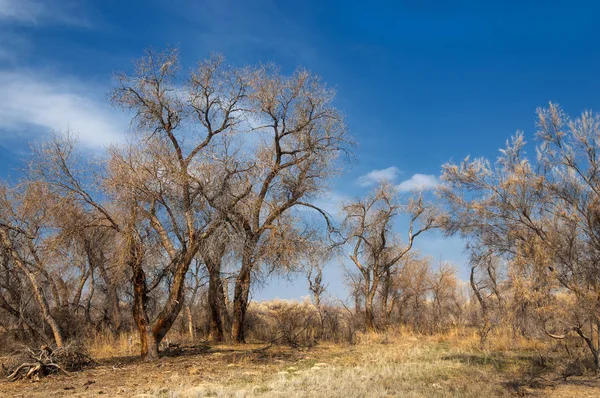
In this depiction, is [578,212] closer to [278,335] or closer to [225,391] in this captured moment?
[225,391]

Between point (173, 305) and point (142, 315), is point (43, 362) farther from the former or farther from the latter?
point (173, 305)

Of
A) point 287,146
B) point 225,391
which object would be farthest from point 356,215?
point 225,391

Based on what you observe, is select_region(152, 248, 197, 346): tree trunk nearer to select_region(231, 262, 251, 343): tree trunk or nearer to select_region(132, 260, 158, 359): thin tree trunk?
select_region(132, 260, 158, 359): thin tree trunk

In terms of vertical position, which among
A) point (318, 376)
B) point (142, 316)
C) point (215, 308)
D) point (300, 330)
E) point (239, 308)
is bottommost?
point (318, 376)

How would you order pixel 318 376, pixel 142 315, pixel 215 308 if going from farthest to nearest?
pixel 215 308
pixel 142 315
pixel 318 376

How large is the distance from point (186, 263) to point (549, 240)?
10.4m

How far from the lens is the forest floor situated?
34.4 feet

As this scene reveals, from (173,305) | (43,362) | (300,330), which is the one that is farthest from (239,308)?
(43,362)

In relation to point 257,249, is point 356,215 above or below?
above

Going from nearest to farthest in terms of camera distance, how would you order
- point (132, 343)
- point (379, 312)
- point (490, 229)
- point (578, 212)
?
point (578, 212) < point (490, 229) < point (132, 343) < point (379, 312)

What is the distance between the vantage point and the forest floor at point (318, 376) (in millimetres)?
10484

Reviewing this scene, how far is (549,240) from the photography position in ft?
Answer: 43.9

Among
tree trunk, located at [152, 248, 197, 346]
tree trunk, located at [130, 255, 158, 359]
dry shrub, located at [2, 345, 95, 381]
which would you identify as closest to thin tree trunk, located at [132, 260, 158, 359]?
tree trunk, located at [130, 255, 158, 359]

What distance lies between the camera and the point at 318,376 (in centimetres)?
1209
